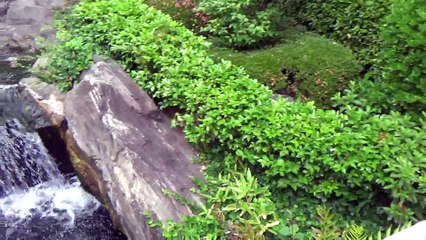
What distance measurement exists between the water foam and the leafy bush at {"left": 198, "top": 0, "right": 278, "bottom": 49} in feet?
8.84

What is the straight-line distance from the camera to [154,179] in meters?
4.19

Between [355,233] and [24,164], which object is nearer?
[355,233]

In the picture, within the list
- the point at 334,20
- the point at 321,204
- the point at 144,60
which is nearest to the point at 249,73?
the point at 144,60

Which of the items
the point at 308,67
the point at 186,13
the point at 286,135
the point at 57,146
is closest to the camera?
the point at 286,135

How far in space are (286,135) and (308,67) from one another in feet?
5.59

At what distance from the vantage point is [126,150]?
4.38m

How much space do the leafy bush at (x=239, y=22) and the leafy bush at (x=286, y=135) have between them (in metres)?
0.74

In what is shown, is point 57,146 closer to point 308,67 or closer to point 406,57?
point 308,67

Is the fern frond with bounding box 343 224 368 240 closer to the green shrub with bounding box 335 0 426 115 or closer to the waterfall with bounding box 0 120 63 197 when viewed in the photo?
the green shrub with bounding box 335 0 426 115

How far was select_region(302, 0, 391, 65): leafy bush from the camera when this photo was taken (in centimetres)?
559

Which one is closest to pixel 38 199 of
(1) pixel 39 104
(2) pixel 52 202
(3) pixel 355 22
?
(2) pixel 52 202

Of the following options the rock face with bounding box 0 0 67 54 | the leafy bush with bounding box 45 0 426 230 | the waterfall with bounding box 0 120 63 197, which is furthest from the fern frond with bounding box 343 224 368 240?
the rock face with bounding box 0 0 67 54

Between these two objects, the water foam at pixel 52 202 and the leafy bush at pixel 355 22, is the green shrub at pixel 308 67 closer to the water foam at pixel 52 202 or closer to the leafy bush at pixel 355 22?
the leafy bush at pixel 355 22

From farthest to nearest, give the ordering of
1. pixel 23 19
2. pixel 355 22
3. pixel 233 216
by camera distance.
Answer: pixel 23 19 → pixel 355 22 → pixel 233 216
